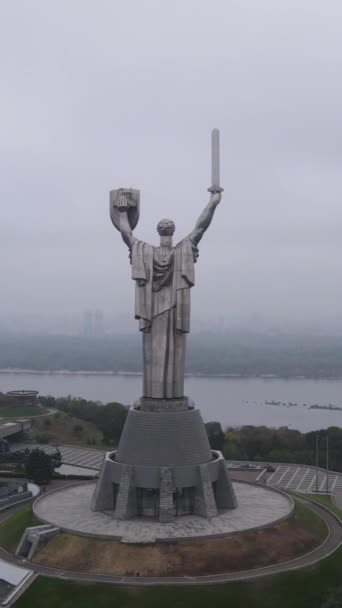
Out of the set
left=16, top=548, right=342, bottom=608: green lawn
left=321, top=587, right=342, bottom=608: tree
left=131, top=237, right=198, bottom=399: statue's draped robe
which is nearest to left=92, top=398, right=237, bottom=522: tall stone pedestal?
left=131, top=237, right=198, bottom=399: statue's draped robe

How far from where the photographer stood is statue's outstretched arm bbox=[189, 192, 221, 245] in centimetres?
2173

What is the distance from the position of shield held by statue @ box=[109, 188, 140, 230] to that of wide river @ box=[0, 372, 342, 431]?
42.7m

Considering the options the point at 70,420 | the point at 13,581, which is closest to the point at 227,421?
the point at 70,420

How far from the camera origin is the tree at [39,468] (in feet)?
93.0

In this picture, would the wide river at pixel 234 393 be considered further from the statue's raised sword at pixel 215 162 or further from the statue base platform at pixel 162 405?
the statue's raised sword at pixel 215 162

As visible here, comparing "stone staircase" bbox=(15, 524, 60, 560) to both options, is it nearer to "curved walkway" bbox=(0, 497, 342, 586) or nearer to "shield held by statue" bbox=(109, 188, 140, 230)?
"curved walkway" bbox=(0, 497, 342, 586)

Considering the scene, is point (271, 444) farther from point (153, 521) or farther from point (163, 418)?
point (153, 521)

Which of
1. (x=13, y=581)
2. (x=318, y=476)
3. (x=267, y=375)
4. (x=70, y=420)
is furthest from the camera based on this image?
(x=267, y=375)

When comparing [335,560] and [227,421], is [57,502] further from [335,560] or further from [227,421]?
[227,421]

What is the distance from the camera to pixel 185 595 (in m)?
15.5

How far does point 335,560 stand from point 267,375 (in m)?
114

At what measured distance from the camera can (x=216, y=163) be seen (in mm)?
22109

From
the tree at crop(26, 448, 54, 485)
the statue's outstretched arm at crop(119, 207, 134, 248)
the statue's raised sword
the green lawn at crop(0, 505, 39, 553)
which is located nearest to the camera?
the green lawn at crop(0, 505, 39, 553)

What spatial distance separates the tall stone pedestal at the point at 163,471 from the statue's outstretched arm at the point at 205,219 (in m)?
5.53
